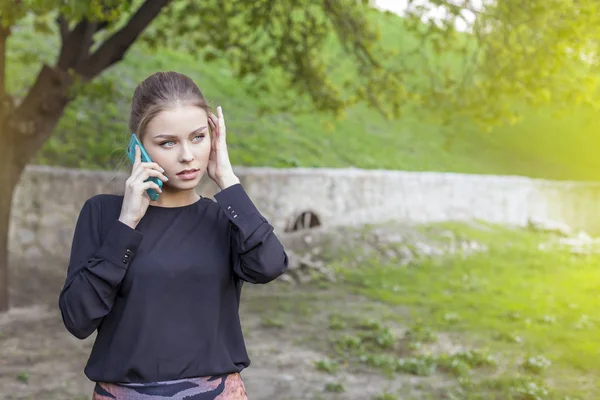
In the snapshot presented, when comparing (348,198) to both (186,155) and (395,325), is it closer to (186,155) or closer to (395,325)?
(395,325)

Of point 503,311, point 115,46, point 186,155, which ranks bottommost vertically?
point 503,311

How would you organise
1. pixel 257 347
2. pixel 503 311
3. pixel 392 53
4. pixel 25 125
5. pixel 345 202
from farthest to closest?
pixel 345 202 → pixel 392 53 → pixel 503 311 → pixel 25 125 → pixel 257 347

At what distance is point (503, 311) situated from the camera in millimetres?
10914

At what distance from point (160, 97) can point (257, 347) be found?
21.6 feet

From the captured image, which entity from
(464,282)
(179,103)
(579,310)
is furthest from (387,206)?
(179,103)

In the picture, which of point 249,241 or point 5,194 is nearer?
point 249,241

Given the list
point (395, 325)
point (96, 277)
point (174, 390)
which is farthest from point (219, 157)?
point (395, 325)

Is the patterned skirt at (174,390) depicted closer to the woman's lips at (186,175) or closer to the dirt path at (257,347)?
the woman's lips at (186,175)

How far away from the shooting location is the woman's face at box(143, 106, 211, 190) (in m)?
2.32

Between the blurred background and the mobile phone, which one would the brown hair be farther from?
the blurred background

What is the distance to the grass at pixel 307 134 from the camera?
49.1ft

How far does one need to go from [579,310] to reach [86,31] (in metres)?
7.79

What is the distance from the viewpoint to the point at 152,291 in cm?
227

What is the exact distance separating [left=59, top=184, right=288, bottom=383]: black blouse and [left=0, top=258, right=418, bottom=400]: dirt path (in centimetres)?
467
